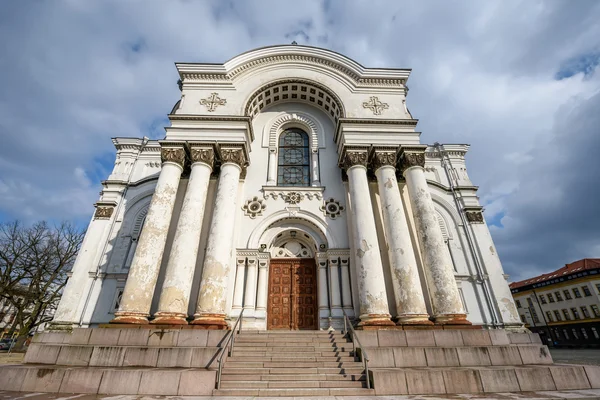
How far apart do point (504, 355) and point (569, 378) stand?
4.83 ft

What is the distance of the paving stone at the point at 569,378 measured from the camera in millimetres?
6328

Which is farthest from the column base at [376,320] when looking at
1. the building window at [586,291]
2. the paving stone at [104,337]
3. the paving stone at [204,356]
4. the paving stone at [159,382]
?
the building window at [586,291]

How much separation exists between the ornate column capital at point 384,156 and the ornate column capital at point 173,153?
8.42 meters

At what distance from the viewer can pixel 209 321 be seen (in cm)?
888

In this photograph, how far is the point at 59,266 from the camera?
69.9 ft

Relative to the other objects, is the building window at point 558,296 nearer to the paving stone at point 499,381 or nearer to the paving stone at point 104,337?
the paving stone at point 499,381

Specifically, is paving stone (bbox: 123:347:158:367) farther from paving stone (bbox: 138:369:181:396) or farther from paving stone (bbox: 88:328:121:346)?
paving stone (bbox: 138:369:181:396)

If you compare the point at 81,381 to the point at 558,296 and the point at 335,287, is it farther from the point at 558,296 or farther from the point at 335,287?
the point at 558,296

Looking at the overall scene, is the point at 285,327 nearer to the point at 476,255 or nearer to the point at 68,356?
the point at 68,356

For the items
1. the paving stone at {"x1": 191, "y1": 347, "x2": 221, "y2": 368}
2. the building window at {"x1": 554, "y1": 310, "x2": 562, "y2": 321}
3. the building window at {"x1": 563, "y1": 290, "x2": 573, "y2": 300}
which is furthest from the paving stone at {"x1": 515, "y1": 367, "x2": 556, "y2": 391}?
the building window at {"x1": 554, "y1": 310, "x2": 562, "y2": 321}

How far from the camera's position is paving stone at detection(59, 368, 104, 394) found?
6043 mm

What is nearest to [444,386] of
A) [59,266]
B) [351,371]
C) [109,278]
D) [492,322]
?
[351,371]

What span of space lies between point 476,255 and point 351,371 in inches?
417

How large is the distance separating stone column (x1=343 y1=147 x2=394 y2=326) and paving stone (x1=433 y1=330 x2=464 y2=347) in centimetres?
139
